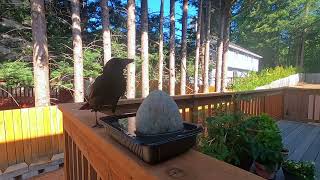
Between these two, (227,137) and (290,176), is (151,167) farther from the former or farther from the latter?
(290,176)

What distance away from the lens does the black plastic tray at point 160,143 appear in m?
0.77

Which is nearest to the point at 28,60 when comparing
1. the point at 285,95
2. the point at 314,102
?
the point at 285,95

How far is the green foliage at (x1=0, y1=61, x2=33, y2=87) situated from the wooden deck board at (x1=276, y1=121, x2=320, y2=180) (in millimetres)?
8210

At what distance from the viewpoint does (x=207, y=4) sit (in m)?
16.5

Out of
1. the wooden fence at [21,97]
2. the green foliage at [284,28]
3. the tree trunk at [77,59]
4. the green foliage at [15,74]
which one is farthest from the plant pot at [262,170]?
the green foliage at [284,28]

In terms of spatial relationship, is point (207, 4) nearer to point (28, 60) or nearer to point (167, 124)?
point (28, 60)

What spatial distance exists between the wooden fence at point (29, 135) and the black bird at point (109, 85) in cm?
406

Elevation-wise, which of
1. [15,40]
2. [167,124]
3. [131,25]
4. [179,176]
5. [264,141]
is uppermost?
[131,25]

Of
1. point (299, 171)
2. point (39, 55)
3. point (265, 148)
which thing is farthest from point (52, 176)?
point (299, 171)

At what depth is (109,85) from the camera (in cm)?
136

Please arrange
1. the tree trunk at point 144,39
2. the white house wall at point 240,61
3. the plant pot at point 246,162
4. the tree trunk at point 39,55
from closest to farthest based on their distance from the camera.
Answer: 1. the plant pot at point 246,162
2. the tree trunk at point 39,55
3. the tree trunk at point 144,39
4. the white house wall at point 240,61

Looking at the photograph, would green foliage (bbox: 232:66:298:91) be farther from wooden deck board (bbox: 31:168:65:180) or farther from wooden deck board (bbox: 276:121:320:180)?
wooden deck board (bbox: 31:168:65:180)

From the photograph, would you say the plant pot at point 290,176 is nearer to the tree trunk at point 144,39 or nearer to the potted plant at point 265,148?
the potted plant at point 265,148

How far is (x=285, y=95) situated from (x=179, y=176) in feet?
20.6
